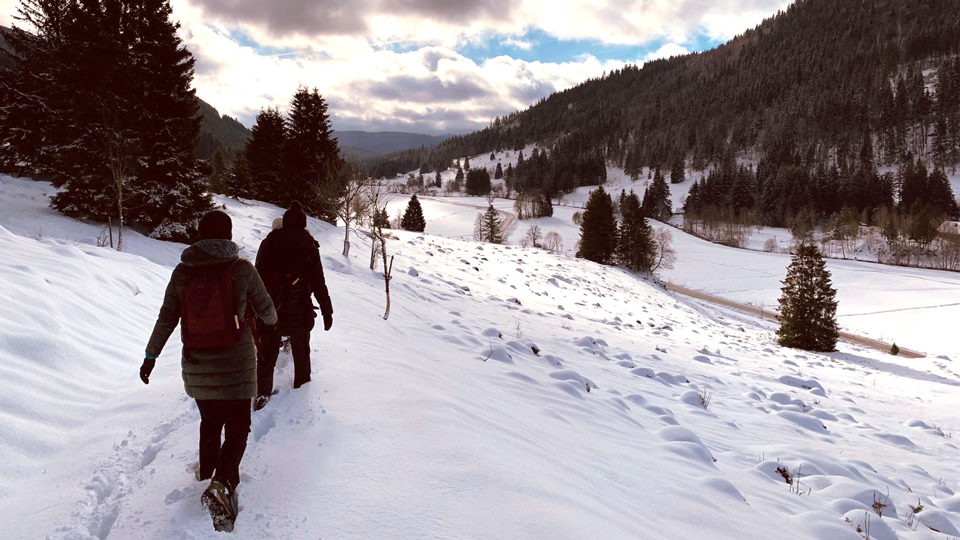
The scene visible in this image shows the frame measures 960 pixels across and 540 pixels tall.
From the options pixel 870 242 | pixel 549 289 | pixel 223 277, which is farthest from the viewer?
pixel 870 242

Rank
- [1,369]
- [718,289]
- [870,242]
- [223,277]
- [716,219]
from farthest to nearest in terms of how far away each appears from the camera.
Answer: [716,219]
[870,242]
[718,289]
[1,369]
[223,277]

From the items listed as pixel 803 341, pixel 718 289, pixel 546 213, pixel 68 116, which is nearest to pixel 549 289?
pixel 803 341

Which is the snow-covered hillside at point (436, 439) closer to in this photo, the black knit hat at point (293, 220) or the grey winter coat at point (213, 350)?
the grey winter coat at point (213, 350)

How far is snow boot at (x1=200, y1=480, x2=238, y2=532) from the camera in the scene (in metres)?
2.77

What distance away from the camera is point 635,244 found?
173 ft

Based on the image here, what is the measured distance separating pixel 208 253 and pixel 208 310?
0.40m

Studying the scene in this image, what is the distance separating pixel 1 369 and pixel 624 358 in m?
10.8

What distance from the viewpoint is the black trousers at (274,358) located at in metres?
4.47

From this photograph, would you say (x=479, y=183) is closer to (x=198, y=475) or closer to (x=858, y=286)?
(x=858, y=286)

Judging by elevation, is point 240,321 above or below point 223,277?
below

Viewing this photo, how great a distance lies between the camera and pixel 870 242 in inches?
3216

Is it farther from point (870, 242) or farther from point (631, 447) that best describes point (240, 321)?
point (870, 242)

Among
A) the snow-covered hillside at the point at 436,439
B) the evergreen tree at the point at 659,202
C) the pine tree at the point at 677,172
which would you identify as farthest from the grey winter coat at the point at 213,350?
the pine tree at the point at 677,172

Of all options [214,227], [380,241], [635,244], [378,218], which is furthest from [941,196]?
[214,227]
